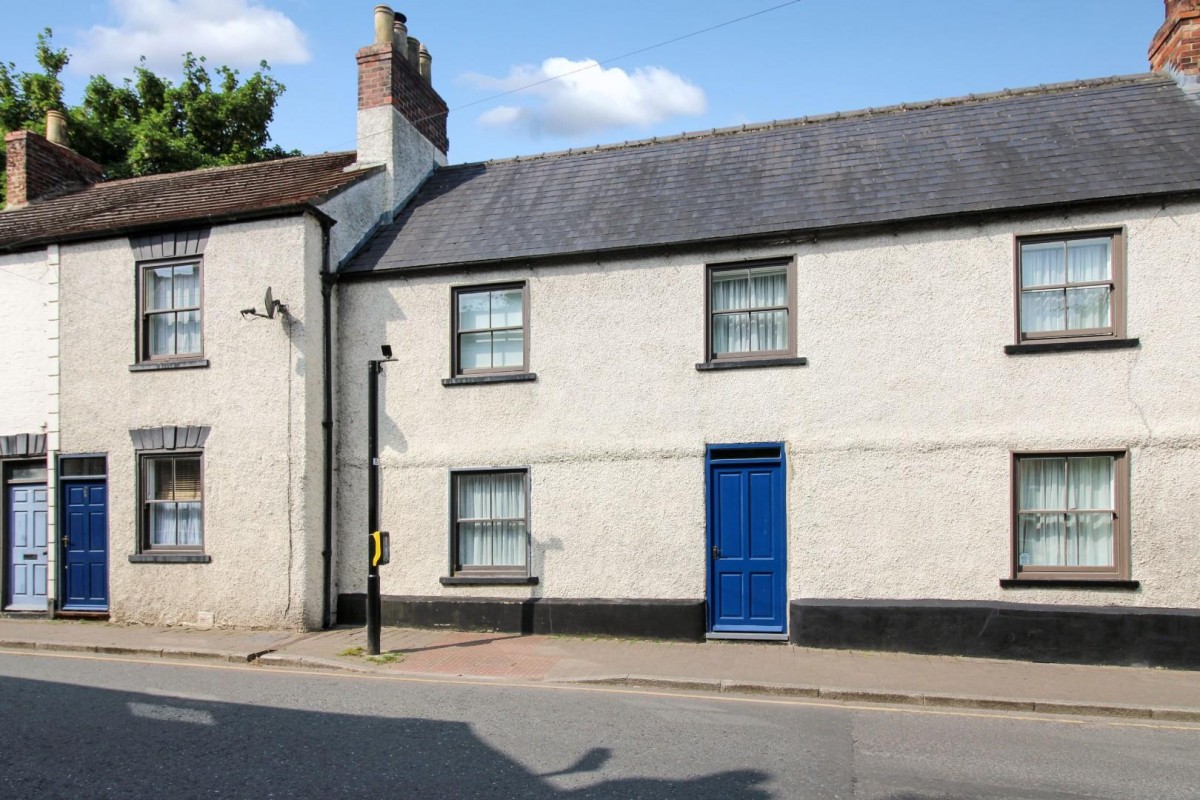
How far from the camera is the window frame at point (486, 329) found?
1209 centimetres

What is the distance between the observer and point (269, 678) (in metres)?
9.41

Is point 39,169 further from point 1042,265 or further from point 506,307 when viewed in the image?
point 1042,265

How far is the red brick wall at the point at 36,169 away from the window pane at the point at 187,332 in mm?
5994

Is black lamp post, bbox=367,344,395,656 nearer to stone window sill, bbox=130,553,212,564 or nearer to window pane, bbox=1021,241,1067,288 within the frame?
stone window sill, bbox=130,553,212,564

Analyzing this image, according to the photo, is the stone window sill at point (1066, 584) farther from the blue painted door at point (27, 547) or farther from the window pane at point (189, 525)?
the blue painted door at point (27, 547)

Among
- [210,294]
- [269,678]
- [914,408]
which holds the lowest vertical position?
[269,678]

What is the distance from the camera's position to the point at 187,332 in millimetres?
12969

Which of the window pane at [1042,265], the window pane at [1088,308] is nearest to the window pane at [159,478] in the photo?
the window pane at [1042,265]

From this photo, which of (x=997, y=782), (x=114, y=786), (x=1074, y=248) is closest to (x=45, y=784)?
(x=114, y=786)

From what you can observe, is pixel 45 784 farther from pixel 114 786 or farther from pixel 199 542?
pixel 199 542

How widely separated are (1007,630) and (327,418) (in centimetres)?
914

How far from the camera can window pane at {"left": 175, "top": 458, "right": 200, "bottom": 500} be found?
12.8 meters

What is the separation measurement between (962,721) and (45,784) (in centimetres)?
707

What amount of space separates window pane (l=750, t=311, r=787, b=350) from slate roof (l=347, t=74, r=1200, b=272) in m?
1.06
